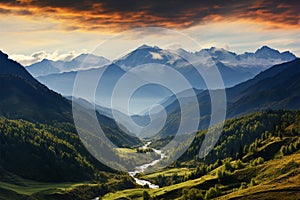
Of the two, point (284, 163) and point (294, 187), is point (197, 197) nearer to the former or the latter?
point (284, 163)

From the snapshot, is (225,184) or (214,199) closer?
(214,199)

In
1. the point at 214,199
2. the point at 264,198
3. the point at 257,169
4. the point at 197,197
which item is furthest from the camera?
the point at 257,169

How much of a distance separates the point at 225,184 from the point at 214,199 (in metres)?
34.0

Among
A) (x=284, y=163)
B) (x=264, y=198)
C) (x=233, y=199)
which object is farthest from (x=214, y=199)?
(x=284, y=163)

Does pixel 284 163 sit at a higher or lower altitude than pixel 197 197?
higher

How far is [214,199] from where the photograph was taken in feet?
526

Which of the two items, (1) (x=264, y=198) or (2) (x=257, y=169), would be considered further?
(2) (x=257, y=169)

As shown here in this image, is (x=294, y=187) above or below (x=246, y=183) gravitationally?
above

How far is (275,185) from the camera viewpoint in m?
145

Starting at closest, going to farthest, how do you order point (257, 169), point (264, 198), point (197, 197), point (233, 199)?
1. point (264, 198)
2. point (233, 199)
3. point (197, 197)
4. point (257, 169)

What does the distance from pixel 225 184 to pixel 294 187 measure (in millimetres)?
60023

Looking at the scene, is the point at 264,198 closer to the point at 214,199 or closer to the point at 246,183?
the point at 214,199

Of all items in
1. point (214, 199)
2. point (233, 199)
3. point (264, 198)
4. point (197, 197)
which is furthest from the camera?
point (197, 197)

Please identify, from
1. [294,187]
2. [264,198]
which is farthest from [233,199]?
[294,187]
